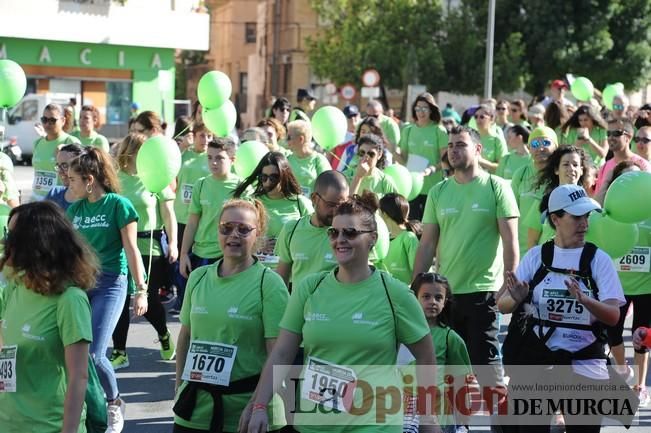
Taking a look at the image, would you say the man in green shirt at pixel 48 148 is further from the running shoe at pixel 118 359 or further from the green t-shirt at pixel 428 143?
the green t-shirt at pixel 428 143

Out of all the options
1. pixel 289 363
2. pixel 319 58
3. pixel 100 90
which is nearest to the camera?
pixel 289 363

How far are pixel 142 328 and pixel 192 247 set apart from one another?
6.17 ft

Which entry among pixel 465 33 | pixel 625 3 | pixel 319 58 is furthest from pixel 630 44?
pixel 319 58

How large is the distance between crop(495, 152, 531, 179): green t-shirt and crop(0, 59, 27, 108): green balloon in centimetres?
492

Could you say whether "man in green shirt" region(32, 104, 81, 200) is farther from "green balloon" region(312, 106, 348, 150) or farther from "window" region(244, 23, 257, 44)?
"window" region(244, 23, 257, 44)

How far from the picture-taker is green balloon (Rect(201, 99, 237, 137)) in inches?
474

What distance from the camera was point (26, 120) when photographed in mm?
34094

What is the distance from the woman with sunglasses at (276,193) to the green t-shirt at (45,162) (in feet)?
13.6

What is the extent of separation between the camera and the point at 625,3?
135ft

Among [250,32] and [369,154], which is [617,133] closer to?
[369,154]

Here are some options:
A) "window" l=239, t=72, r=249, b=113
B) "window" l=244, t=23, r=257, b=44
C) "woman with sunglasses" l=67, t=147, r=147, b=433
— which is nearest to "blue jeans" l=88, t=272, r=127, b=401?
"woman with sunglasses" l=67, t=147, r=147, b=433

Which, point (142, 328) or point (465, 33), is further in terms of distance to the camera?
point (465, 33)

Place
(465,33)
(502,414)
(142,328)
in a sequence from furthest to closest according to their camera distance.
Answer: (465,33), (142,328), (502,414)

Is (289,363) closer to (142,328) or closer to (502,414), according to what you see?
(502,414)
